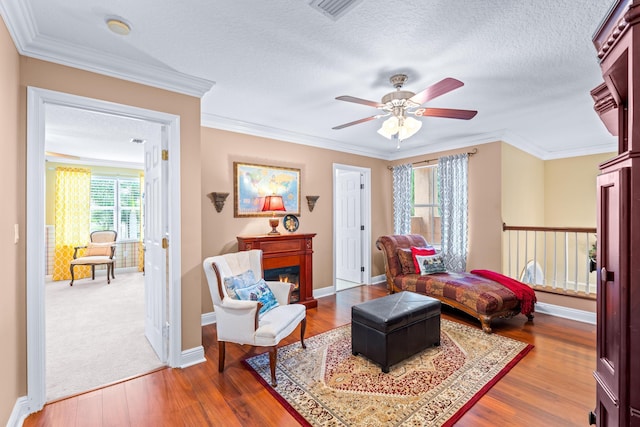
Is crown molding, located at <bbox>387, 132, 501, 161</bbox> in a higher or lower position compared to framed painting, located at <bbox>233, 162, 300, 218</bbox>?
higher

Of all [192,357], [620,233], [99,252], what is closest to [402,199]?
[192,357]

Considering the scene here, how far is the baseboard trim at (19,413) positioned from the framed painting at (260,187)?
7.98 ft

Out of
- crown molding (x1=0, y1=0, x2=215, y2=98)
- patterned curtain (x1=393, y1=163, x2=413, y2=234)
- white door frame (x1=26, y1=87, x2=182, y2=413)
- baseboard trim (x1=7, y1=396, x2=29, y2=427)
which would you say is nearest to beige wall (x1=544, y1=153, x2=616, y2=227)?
patterned curtain (x1=393, y1=163, x2=413, y2=234)

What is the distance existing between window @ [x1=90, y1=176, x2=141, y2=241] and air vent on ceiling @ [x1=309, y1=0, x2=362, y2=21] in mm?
6825

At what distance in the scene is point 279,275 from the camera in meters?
3.96

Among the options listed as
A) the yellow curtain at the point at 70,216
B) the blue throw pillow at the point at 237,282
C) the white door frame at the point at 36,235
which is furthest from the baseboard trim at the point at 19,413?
the yellow curtain at the point at 70,216

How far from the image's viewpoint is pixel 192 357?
264 cm

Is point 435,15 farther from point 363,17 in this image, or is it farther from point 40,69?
point 40,69

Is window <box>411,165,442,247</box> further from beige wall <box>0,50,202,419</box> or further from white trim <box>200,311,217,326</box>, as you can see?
beige wall <box>0,50,202,419</box>

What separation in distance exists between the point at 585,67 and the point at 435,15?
5.32ft

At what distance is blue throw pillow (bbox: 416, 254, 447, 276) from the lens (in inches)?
163

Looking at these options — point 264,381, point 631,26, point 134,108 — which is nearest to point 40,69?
point 134,108

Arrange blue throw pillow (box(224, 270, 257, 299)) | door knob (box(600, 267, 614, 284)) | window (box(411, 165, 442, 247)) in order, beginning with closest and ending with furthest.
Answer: door knob (box(600, 267, 614, 284)) < blue throw pillow (box(224, 270, 257, 299)) < window (box(411, 165, 442, 247))

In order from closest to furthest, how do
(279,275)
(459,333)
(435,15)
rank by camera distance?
1. (435,15)
2. (459,333)
3. (279,275)
